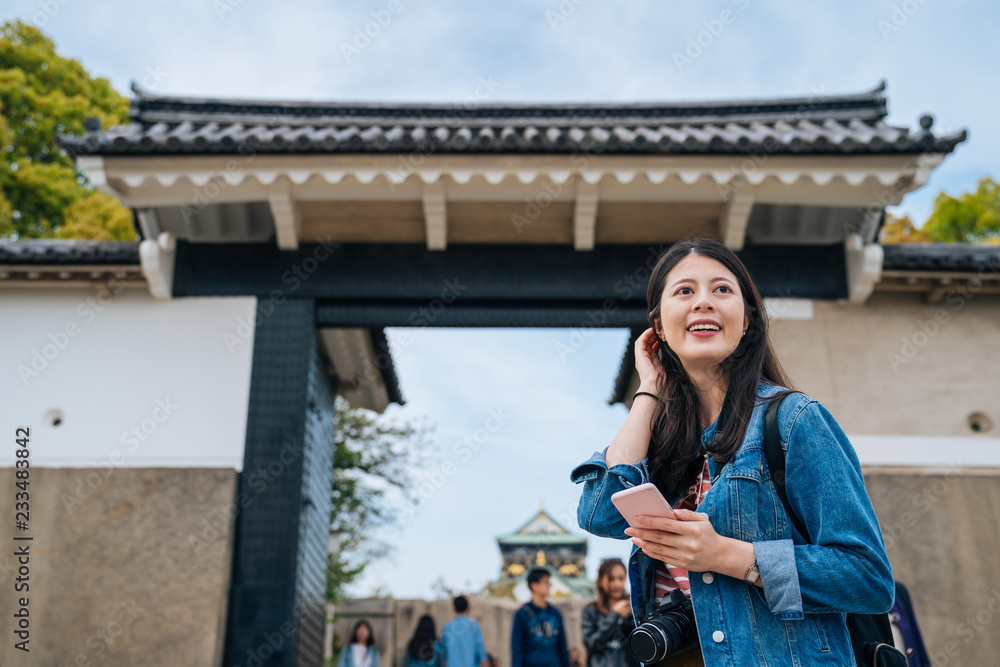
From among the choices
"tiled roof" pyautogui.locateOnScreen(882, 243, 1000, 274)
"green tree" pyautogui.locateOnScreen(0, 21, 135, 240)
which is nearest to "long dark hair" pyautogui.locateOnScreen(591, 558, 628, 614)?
"tiled roof" pyautogui.locateOnScreen(882, 243, 1000, 274)

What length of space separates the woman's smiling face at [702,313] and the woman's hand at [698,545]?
0.39 metres

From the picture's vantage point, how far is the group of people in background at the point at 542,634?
5.45 meters

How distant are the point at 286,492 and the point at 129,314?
1.96 meters

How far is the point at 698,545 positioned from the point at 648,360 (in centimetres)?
54

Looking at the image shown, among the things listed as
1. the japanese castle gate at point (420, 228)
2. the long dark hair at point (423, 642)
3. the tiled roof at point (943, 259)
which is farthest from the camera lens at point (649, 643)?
the long dark hair at point (423, 642)

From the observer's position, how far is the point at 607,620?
5484 millimetres

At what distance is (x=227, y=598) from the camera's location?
221 inches

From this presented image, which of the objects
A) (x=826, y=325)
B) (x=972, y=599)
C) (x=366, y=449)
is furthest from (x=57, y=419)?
(x=366, y=449)

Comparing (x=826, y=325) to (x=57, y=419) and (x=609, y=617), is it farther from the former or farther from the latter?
(x=57, y=419)

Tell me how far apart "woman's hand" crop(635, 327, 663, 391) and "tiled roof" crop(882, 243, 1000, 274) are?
515 cm

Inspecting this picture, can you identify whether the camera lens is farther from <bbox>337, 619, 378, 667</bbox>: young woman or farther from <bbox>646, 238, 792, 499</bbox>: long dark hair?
<bbox>337, 619, 378, 667</bbox>: young woman

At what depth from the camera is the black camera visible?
4.72 ft

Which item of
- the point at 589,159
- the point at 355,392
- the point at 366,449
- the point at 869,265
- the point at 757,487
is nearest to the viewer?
the point at 757,487

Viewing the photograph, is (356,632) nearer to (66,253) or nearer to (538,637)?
(538,637)
